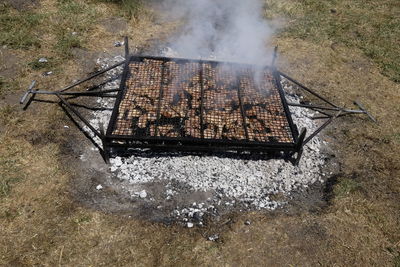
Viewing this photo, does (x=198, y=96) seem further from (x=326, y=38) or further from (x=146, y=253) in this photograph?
(x=326, y=38)

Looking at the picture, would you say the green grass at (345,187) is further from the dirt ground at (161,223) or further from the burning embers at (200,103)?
the burning embers at (200,103)

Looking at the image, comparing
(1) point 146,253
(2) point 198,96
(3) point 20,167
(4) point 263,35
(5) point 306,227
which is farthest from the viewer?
(4) point 263,35

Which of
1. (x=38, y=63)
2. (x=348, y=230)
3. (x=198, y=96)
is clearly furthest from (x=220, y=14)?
(x=348, y=230)

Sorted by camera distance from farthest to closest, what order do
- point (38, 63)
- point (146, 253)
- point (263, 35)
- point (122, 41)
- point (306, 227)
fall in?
1. point (263, 35)
2. point (122, 41)
3. point (38, 63)
4. point (306, 227)
5. point (146, 253)

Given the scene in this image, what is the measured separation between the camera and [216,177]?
7.11 meters

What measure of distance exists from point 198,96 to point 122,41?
174 inches

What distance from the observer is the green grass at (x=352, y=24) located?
1141 centimetres

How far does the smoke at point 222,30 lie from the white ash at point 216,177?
410 cm

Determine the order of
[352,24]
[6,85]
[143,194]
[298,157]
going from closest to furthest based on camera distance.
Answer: [143,194]
[298,157]
[6,85]
[352,24]

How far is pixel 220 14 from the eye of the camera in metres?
12.3

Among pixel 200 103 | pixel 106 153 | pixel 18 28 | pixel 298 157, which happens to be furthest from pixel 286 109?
pixel 18 28

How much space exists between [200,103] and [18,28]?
23.3ft

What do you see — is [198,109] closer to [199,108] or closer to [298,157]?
[199,108]

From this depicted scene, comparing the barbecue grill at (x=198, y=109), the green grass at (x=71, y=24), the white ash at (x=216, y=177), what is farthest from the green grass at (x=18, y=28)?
the white ash at (x=216, y=177)
